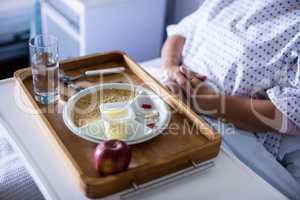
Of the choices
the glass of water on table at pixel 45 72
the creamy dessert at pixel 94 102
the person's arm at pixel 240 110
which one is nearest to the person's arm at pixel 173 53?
the person's arm at pixel 240 110

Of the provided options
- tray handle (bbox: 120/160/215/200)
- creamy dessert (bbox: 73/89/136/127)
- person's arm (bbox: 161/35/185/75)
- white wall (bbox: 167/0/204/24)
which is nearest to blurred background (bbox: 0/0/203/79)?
white wall (bbox: 167/0/204/24)

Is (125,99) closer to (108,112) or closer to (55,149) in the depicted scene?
(108,112)

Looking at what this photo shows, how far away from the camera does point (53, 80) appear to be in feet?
3.67

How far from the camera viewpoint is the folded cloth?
3.46 ft

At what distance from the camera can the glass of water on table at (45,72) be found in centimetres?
111

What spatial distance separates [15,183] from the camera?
1.08 metres

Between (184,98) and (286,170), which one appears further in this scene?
(184,98)

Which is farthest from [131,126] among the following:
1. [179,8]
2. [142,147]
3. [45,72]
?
[179,8]

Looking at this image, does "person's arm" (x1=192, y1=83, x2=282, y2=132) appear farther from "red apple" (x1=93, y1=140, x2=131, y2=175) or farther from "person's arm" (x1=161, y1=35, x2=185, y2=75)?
"red apple" (x1=93, y1=140, x2=131, y2=175)

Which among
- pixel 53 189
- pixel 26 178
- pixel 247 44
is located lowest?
pixel 26 178

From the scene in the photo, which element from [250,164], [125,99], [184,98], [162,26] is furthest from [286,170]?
[162,26]

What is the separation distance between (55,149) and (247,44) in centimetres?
60

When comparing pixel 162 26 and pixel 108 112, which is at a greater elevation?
pixel 108 112

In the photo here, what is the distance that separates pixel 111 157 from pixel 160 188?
0.14 metres
